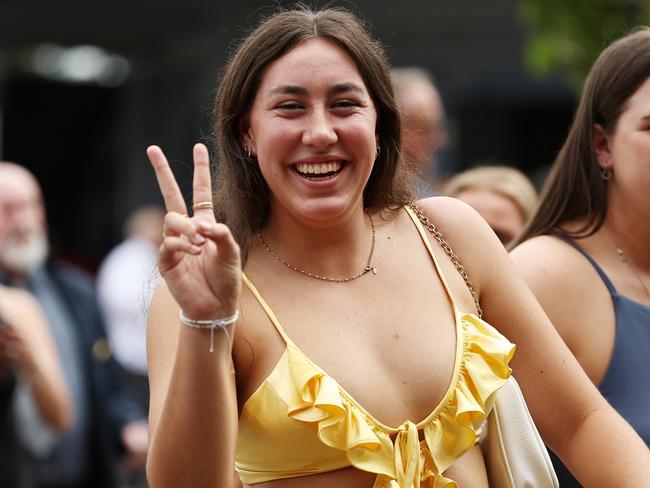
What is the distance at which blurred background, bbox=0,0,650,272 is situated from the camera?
1579cm

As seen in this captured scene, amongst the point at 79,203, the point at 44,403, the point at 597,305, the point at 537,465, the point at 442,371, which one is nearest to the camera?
the point at 442,371

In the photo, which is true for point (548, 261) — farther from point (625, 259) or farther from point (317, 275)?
point (317, 275)

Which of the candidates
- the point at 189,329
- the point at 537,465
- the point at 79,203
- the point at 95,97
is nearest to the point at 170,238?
the point at 189,329

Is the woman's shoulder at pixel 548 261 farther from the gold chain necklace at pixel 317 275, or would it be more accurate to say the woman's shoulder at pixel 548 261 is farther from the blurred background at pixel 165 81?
the blurred background at pixel 165 81

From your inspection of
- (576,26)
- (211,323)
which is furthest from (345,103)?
(576,26)

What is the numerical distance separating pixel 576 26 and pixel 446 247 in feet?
18.4

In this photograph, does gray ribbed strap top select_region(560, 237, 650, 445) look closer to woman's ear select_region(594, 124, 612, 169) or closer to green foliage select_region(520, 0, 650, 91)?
woman's ear select_region(594, 124, 612, 169)

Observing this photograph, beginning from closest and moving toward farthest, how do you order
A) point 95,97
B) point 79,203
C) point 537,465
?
point 537,465 < point 95,97 < point 79,203

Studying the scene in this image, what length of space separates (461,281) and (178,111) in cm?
1576

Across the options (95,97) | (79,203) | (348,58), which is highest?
(348,58)

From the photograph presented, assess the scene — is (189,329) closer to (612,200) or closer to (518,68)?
(612,200)

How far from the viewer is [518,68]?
52.6ft

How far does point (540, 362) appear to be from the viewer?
10.8ft

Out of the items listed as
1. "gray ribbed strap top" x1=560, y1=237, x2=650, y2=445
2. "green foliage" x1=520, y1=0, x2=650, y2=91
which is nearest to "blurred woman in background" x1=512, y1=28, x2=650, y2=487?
"gray ribbed strap top" x1=560, y1=237, x2=650, y2=445
